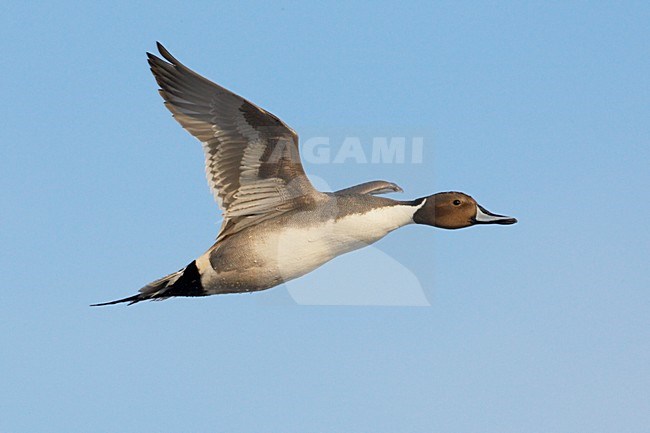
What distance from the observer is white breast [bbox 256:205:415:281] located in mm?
8836

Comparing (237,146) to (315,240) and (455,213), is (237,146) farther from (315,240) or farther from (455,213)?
(455,213)

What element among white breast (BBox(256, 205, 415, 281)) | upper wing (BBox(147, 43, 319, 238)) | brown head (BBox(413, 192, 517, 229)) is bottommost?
white breast (BBox(256, 205, 415, 281))

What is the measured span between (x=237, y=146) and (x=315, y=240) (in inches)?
39.2

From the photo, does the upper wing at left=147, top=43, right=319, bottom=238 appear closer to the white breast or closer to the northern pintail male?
the northern pintail male

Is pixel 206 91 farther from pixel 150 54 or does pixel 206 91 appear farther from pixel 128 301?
pixel 128 301

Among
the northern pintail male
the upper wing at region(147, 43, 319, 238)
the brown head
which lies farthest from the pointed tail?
the brown head

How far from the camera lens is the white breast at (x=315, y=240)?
8836 millimetres

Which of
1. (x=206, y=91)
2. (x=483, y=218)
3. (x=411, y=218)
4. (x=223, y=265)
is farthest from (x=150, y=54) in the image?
(x=483, y=218)

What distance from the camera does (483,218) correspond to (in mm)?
9320

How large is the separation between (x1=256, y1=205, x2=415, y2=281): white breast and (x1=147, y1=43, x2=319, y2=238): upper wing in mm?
263

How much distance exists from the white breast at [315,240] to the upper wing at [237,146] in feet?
0.86

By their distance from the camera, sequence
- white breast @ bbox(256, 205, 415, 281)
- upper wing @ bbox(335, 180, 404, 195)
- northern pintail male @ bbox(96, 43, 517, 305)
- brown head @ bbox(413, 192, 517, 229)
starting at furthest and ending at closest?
upper wing @ bbox(335, 180, 404, 195)
brown head @ bbox(413, 192, 517, 229)
white breast @ bbox(256, 205, 415, 281)
northern pintail male @ bbox(96, 43, 517, 305)

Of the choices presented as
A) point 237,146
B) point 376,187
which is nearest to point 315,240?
point 237,146

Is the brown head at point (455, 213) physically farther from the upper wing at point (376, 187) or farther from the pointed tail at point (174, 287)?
the pointed tail at point (174, 287)
